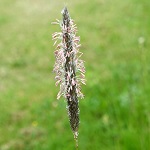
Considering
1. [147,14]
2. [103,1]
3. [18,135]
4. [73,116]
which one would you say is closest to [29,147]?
[18,135]

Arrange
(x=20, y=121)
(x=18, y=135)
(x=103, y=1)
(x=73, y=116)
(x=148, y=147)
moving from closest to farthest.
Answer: (x=73, y=116) < (x=148, y=147) < (x=18, y=135) < (x=20, y=121) < (x=103, y=1)

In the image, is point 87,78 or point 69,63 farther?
point 87,78

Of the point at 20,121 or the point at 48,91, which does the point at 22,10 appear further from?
the point at 20,121

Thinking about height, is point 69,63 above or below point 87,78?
below

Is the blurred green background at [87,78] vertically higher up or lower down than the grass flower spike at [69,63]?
higher up

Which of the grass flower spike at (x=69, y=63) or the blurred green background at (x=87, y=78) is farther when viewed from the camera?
the blurred green background at (x=87, y=78)
